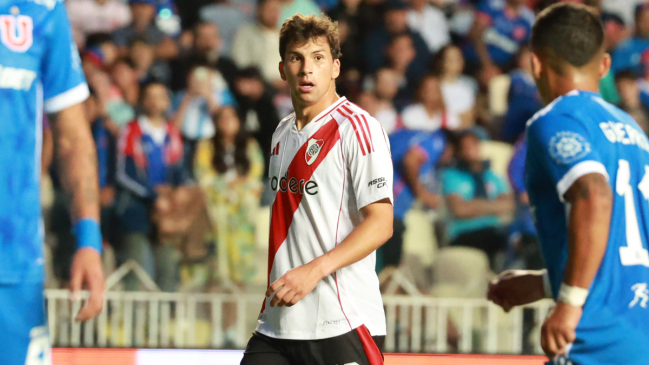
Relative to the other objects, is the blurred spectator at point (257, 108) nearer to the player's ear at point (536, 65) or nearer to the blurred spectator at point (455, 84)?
the blurred spectator at point (455, 84)

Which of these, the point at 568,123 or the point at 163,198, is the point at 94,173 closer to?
the point at 568,123

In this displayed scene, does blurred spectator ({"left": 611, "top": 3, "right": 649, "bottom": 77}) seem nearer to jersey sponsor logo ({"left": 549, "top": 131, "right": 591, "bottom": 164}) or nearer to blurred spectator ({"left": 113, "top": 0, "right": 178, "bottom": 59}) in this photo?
blurred spectator ({"left": 113, "top": 0, "right": 178, "bottom": 59})

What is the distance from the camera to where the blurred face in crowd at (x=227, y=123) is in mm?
6348

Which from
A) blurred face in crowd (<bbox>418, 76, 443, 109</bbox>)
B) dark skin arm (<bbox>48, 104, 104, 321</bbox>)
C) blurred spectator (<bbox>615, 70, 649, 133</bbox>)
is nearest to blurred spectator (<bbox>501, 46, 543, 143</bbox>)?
blurred face in crowd (<bbox>418, 76, 443, 109</bbox>)

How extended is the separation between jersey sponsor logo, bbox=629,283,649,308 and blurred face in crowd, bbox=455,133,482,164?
4413 mm

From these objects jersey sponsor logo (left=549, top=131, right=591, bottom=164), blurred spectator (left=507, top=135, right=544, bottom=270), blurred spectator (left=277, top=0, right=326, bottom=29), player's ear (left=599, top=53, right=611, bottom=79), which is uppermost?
blurred spectator (left=277, top=0, right=326, bottom=29)

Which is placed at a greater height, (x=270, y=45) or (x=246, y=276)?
(x=270, y=45)

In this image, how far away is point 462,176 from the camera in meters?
6.47

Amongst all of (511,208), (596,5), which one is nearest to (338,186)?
(511,208)

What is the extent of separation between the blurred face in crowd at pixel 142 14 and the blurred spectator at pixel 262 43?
2.74ft

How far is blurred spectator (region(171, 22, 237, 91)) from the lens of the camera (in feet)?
21.7

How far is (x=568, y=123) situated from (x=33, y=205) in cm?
154

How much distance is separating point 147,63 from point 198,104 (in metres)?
0.64

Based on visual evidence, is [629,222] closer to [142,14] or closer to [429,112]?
[429,112]
